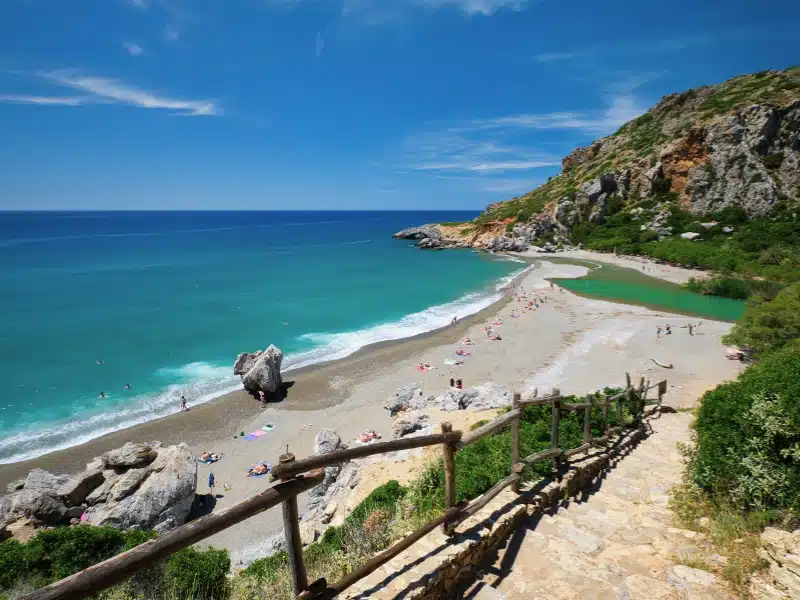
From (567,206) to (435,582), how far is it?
305 ft

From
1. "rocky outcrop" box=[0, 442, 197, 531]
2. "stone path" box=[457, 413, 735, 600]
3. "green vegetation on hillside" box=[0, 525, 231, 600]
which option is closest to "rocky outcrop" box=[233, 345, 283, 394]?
"rocky outcrop" box=[0, 442, 197, 531]

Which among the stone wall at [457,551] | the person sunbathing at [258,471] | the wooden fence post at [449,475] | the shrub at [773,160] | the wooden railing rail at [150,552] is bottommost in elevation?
the person sunbathing at [258,471]

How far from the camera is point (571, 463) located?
7988 mm

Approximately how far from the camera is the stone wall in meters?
4.22

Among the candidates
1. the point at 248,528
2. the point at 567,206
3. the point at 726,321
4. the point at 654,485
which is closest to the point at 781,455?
the point at 654,485

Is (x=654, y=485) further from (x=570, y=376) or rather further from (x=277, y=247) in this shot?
(x=277, y=247)

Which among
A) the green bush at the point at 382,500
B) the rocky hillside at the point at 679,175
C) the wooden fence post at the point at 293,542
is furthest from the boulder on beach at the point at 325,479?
the rocky hillside at the point at 679,175

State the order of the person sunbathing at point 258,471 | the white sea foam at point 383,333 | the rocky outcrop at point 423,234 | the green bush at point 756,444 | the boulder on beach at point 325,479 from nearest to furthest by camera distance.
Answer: the green bush at point 756,444 < the boulder on beach at point 325,479 < the person sunbathing at point 258,471 < the white sea foam at point 383,333 < the rocky outcrop at point 423,234

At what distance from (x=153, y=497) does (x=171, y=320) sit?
96.8 ft

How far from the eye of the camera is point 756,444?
5875 mm

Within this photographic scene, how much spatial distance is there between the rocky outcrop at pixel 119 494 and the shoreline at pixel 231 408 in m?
3.75

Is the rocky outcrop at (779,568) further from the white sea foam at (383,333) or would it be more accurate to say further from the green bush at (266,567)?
the white sea foam at (383,333)

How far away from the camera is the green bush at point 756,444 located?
549cm

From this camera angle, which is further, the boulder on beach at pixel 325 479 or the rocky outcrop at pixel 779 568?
the boulder on beach at pixel 325 479
